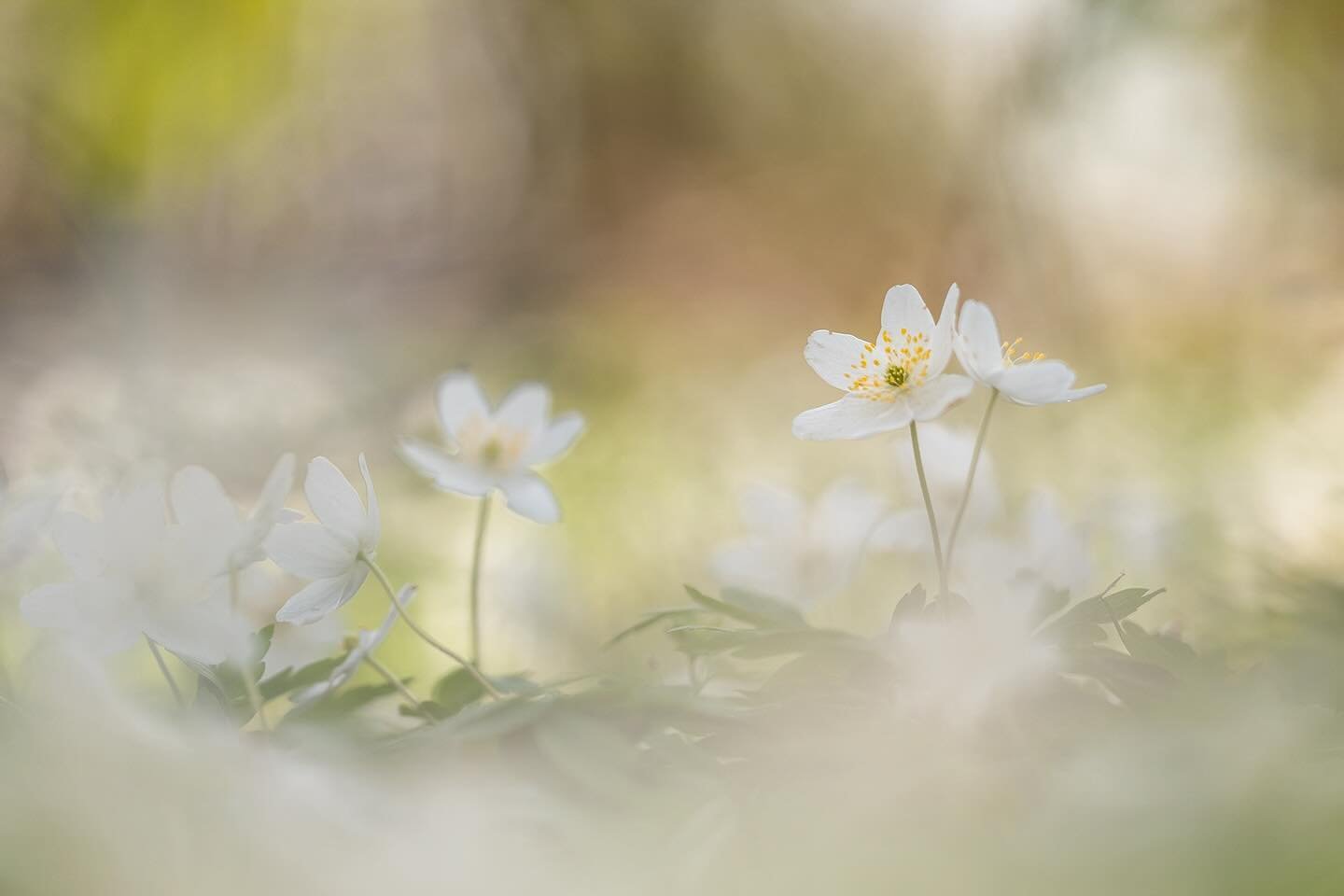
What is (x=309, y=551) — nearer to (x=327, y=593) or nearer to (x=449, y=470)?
(x=327, y=593)

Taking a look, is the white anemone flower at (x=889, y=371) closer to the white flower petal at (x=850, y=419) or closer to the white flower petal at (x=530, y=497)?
the white flower petal at (x=850, y=419)

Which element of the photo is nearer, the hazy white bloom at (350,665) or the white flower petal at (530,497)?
the hazy white bloom at (350,665)

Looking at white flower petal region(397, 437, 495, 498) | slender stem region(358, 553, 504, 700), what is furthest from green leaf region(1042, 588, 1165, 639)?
white flower petal region(397, 437, 495, 498)

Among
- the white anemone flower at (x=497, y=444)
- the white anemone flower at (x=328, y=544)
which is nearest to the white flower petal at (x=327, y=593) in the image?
the white anemone flower at (x=328, y=544)

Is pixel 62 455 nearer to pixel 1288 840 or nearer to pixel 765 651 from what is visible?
pixel 765 651

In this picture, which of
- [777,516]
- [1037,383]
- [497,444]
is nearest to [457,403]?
[497,444]

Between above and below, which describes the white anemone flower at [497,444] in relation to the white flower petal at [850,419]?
above

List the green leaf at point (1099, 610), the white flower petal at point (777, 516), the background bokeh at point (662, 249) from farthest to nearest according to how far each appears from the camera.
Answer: the background bokeh at point (662, 249)
the white flower petal at point (777, 516)
the green leaf at point (1099, 610)
